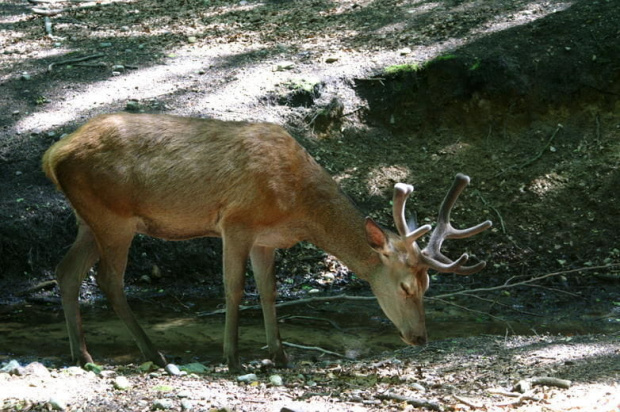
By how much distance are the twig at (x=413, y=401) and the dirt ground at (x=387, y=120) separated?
78 cm

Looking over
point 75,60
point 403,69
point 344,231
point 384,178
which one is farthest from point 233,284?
point 75,60

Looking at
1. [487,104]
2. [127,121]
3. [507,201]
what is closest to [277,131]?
[127,121]

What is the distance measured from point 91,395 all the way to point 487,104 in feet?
24.5

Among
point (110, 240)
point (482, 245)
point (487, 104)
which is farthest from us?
point (487, 104)

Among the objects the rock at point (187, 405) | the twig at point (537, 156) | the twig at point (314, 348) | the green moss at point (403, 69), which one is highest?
the green moss at point (403, 69)

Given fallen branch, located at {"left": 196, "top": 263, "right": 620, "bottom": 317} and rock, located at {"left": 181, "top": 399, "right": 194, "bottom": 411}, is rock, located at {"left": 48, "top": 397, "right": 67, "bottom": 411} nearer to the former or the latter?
rock, located at {"left": 181, "top": 399, "right": 194, "bottom": 411}

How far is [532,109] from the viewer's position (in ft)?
37.1

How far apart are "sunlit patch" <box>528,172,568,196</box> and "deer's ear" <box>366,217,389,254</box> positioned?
3.98 meters

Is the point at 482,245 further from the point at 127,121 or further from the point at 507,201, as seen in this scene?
the point at 127,121

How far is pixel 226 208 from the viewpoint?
6918 mm

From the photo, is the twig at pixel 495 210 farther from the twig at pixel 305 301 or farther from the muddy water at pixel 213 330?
the twig at pixel 305 301

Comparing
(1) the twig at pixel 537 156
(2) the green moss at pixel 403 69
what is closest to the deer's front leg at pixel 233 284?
(1) the twig at pixel 537 156

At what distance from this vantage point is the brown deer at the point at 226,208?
6.88 meters

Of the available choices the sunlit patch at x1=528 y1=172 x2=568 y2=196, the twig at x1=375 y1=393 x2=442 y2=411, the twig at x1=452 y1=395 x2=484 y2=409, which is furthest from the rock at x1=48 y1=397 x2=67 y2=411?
the sunlit patch at x1=528 y1=172 x2=568 y2=196
